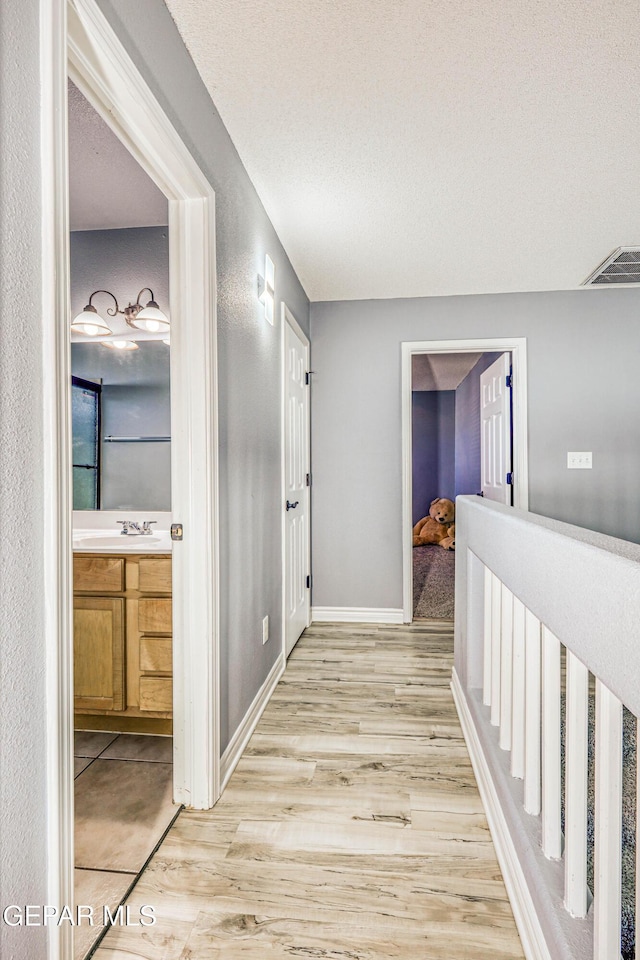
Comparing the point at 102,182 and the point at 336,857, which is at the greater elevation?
the point at 102,182

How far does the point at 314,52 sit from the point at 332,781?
238 centimetres

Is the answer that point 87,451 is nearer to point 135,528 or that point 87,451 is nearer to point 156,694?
point 135,528

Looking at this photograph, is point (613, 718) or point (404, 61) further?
point (404, 61)

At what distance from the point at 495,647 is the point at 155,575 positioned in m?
1.29

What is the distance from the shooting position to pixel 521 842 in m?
1.31

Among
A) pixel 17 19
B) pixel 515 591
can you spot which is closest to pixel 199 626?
pixel 515 591

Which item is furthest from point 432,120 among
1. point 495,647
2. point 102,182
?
point 495,647

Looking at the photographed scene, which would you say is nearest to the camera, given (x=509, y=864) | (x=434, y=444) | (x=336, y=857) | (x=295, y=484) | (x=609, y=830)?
(x=609, y=830)

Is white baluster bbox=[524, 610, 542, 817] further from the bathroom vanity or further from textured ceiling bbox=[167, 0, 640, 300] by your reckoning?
textured ceiling bbox=[167, 0, 640, 300]

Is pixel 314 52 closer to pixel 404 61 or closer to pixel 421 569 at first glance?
pixel 404 61

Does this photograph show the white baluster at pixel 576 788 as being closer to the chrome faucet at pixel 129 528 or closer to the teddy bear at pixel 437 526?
the chrome faucet at pixel 129 528

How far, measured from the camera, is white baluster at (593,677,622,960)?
82 cm

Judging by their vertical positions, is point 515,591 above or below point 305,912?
above

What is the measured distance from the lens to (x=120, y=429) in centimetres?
271
